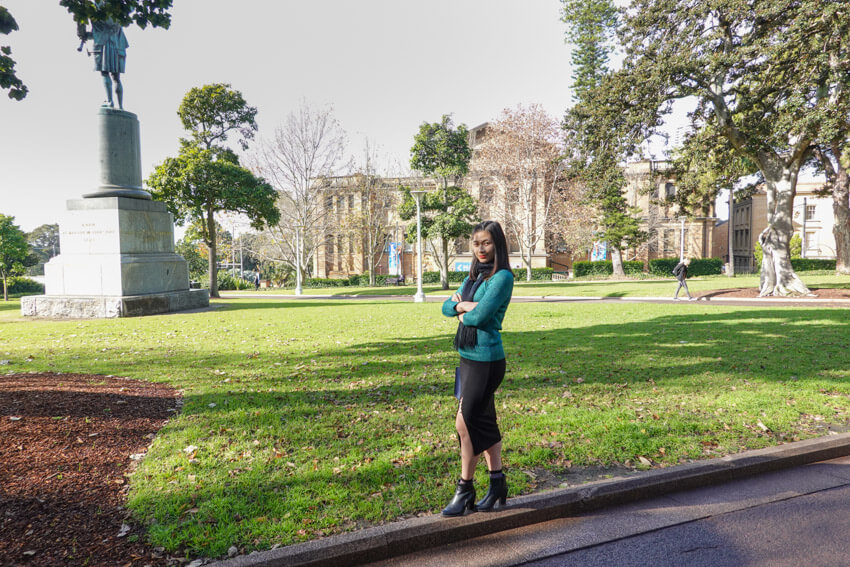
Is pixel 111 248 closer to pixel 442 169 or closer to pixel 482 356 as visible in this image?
pixel 482 356

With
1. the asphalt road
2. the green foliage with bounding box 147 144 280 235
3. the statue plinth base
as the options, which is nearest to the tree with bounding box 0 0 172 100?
the asphalt road

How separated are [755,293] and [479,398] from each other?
22596mm

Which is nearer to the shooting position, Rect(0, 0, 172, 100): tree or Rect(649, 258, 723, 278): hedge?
Rect(0, 0, 172, 100): tree

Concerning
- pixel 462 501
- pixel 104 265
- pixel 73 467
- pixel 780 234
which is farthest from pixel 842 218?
pixel 73 467

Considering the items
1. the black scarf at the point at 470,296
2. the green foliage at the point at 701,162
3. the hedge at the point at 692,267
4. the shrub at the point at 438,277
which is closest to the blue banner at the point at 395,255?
the shrub at the point at 438,277

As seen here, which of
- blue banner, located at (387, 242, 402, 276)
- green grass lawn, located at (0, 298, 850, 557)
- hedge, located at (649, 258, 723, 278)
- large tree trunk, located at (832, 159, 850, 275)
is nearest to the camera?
green grass lawn, located at (0, 298, 850, 557)

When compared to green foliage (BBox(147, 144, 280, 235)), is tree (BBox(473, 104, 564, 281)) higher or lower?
higher

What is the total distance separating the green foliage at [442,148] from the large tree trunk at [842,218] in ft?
80.6

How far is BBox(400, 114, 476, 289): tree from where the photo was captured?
1165 inches

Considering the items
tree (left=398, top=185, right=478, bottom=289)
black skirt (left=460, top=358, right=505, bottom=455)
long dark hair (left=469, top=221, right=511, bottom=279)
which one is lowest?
black skirt (left=460, top=358, right=505, bottom=455)

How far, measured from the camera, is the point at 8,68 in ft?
20.7

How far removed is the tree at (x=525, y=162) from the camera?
132 feet

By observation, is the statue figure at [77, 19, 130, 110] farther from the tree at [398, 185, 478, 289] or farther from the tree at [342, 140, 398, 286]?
the tree at [342, 140, 398, 286]

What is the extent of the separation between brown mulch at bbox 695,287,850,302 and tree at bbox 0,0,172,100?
2186cm
